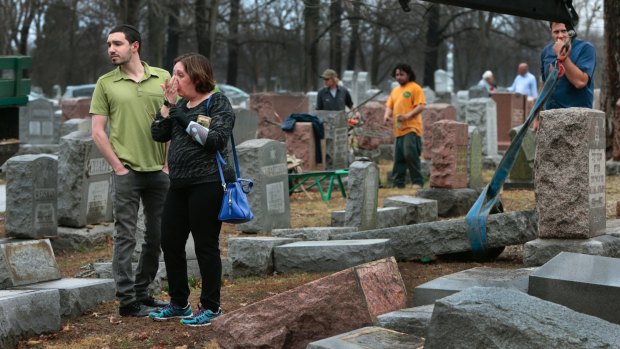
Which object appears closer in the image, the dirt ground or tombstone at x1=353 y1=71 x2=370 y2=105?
the dirt ground

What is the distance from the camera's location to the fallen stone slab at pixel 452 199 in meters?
12.8

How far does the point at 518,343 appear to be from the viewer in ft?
13.7

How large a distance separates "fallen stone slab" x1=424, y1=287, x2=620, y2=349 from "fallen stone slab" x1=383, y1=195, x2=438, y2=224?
21.7ft

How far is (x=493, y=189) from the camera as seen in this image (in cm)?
829

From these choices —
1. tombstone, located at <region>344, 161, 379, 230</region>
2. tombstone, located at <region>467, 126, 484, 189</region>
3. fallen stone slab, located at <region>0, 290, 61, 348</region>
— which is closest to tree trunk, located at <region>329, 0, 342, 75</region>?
tombstone, located at <region>467, 126, 484, 189</region>

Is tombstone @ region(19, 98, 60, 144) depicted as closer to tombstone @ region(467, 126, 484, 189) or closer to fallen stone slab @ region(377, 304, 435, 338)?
tombstone @ region(467, 126, 484, 189)

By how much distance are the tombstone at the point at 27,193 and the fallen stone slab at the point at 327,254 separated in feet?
10.5

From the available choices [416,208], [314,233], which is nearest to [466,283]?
[314,233]

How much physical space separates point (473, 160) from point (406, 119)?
120 cm

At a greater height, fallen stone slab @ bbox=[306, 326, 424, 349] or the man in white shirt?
the man in white shirt

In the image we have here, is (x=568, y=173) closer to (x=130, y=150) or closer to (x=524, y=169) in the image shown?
(x=130, y=150)

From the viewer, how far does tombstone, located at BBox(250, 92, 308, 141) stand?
19.7 m

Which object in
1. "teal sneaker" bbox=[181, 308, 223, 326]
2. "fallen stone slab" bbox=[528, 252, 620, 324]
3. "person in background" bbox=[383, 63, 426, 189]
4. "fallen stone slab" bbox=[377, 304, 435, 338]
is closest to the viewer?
"fallen stone slab" bbox=[377, 304, 435, 338]

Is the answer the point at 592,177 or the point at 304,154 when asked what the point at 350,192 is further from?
the point at 304,154
